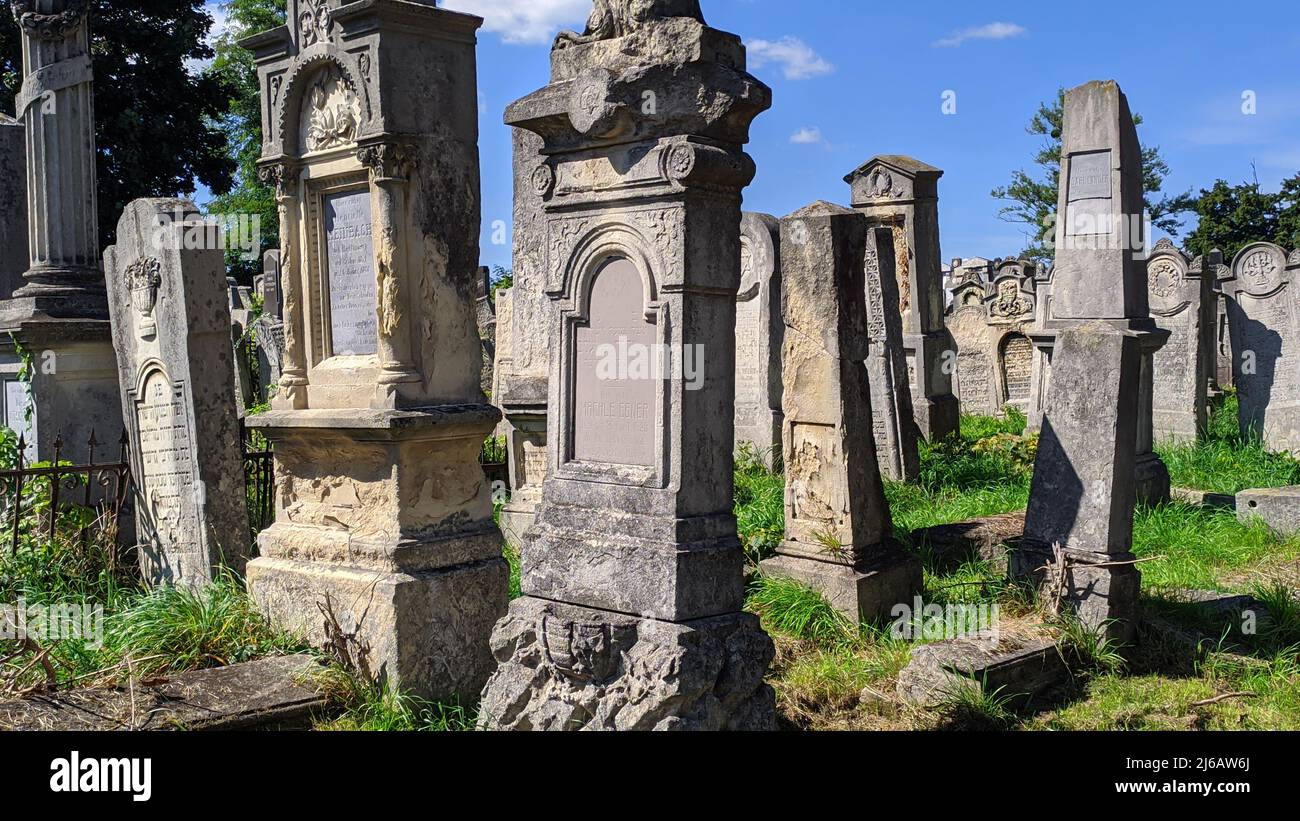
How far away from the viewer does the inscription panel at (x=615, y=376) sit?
15.2 ft

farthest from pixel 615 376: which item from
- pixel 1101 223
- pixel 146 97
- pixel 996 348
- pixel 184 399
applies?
pixel 146 97

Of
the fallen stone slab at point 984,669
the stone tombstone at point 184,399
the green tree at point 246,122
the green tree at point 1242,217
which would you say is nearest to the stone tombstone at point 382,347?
the stone tombstone at point 184,399

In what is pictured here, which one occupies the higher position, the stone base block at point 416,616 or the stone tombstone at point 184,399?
the stone tombstone at point 184,399

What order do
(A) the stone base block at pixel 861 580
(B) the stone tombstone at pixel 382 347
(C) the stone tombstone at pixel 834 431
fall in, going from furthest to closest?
(C) the stone tombstone at pixel 834 431
(A) the stone base block at pixel 861 580
(B) the stone tombstone at pixel 382 347

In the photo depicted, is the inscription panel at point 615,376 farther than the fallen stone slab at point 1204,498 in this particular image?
No

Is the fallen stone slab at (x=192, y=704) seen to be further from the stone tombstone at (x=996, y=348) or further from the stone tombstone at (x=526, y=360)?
the stone tombstone at (x=996, y=348)

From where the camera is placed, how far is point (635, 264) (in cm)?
462

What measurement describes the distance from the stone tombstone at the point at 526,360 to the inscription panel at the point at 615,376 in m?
3.15

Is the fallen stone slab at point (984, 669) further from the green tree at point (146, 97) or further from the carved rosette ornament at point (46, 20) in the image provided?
the green tree at point (146, 97)

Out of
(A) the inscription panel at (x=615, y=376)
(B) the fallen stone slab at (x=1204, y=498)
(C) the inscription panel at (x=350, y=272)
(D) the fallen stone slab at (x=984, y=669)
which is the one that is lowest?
(D) the fallen stone slab at (x=984, y=669)

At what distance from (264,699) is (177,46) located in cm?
1900

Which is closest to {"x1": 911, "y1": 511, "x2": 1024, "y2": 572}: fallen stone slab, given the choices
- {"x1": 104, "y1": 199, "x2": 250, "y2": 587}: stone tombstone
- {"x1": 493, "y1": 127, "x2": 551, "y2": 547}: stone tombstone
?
{"x1": 493, "y1": 127, "x2": 551, "y2": 547}: stone tombstone

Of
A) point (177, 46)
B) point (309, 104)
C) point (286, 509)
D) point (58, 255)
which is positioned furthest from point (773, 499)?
point (177, 46)

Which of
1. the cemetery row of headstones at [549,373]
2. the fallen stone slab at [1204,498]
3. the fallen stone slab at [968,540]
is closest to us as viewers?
the cemetery row of headstones at [549,373]
